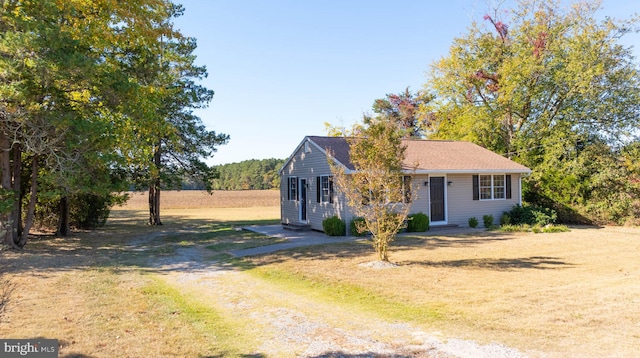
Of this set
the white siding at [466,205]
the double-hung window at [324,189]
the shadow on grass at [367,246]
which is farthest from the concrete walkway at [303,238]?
the double-hung window at [324,189]

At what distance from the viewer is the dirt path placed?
4.81 metres

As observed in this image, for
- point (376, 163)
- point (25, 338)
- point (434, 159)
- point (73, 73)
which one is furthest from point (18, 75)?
point (434, 159)

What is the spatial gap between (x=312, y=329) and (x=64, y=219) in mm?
17818

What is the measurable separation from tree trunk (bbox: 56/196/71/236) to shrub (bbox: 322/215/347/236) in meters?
11.9

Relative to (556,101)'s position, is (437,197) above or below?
below

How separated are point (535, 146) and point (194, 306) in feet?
75.9

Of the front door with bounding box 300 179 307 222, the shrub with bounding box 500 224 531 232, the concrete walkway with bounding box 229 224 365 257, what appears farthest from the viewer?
the front door with bounding box 300 179 307 222

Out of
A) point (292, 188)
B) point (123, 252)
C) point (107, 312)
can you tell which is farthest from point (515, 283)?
point (292, 188)

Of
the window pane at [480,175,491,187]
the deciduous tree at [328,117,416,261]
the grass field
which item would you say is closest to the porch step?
the grass field

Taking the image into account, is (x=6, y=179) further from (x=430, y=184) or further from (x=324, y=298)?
(x=430, y=184)

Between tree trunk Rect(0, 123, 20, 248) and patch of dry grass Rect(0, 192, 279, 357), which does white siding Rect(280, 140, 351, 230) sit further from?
tree trunk Rect(0, 123, 20, 248)

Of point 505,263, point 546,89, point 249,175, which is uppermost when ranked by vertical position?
point 546,89

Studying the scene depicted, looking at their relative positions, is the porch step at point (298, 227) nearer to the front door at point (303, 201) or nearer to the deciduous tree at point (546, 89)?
the front door at point (303, 201)

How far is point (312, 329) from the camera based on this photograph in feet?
18.6
